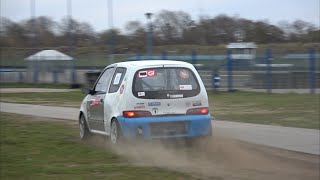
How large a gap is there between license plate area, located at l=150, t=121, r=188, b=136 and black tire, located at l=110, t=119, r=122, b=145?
605 millimetres

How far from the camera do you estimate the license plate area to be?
988cm

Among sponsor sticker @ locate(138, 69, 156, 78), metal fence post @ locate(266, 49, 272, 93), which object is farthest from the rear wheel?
metal fence post @ locate(266, 49, 272, 93)

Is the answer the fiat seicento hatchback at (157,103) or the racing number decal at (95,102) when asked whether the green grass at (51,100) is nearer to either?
the racing number decal at (95,102)

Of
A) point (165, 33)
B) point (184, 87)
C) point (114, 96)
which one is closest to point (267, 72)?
point (184, 87)

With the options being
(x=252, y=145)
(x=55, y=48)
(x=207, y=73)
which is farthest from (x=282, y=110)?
(x=55, y=48)

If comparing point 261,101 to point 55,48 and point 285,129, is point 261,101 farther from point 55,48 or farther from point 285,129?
point 55,48

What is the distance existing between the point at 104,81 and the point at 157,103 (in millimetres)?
1761

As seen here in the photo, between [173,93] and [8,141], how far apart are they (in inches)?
143

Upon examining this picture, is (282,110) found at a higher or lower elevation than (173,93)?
lower

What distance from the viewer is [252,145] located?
11.2 m

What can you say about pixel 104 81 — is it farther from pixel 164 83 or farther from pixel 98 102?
pixel 164 83

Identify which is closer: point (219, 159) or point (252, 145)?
point (219, 159)

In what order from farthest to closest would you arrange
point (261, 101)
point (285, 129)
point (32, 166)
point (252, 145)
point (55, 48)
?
1. point (55, 48)
2. point (261, 101)
3. point (285, 129)
4. point (252, 145)
5. point (32, 166)

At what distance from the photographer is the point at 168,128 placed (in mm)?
9922
